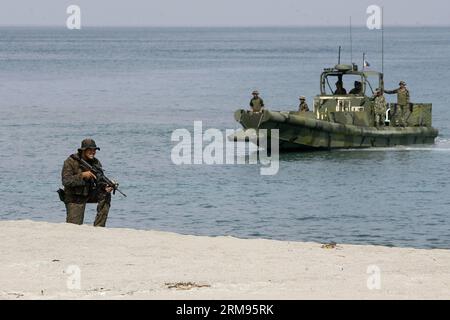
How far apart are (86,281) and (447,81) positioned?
6942 centimetres

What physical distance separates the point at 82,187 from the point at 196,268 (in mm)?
3072

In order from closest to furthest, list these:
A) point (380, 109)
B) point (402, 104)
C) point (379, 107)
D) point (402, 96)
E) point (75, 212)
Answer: point (75, 212) < point (379, 107) < point (380, 109) < point (402, 96) < point (402, 104)

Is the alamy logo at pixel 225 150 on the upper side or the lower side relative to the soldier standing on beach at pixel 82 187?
lower

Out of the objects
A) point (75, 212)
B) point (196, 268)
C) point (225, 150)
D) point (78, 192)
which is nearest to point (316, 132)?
point (225, 150)

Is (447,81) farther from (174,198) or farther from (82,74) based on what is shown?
(174,198)

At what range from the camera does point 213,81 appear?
79.7m

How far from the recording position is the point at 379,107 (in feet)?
103

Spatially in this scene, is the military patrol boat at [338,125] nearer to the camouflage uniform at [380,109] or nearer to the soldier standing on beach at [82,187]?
the camouflage uniform at [380,109]

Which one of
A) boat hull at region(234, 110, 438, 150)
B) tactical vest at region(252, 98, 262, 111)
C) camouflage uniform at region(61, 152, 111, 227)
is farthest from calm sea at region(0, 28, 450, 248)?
camouflage uniform at region(61, 152, 111, 227)

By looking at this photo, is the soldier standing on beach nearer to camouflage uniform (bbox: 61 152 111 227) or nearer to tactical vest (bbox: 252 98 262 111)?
camouflage uniform (bbox: 61 152 111 227)

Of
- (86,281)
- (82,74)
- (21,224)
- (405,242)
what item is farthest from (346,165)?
(82,74)

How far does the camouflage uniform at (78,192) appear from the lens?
14.4 m

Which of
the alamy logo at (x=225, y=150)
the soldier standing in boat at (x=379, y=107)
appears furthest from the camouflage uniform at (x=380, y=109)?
the alamy logo at (x=225, y=150)

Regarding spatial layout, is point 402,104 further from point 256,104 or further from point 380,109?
Result: point 256,104
